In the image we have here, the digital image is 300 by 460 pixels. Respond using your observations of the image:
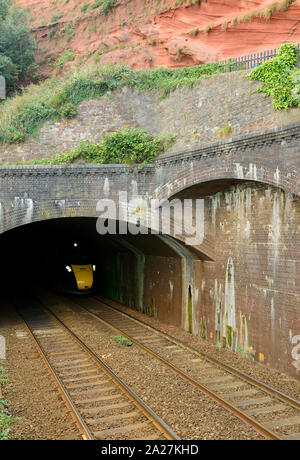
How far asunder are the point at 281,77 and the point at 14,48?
17961mm

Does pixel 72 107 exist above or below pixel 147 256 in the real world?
above

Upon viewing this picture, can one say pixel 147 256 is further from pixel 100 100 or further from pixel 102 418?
pixel 102 418

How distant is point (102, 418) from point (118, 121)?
10985mm

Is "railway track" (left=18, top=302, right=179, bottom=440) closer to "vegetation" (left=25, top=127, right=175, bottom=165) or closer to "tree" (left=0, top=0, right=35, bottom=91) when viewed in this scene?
"vegetation" (left=25, top=127, right=175, bottom=165)

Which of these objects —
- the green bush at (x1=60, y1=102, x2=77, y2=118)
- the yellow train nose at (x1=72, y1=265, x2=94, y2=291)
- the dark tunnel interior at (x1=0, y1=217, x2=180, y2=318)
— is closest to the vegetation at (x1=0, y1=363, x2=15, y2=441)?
the dark tunnel interior at (x1=0, y1=217, x2=180, y2=318)

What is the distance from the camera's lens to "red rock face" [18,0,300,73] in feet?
54.5

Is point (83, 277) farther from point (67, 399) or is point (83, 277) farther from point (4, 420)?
point (4, 420)

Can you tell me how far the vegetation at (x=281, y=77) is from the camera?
9.27 meters

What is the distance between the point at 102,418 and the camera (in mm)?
6480

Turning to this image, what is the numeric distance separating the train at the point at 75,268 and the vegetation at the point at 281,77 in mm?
11306

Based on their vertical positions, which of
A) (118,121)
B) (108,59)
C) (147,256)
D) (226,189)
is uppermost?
(108,59)

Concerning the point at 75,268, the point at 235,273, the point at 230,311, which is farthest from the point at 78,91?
the point at 230,311
